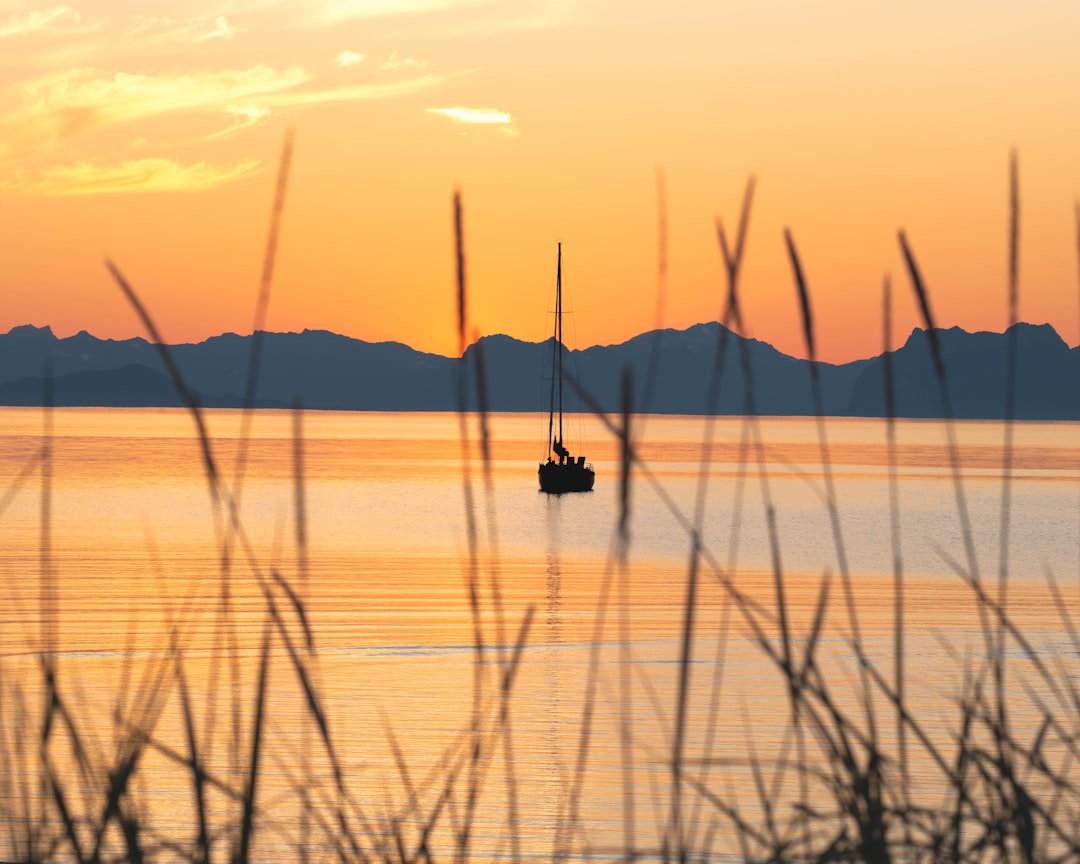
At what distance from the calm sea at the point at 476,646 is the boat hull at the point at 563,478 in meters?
1.58

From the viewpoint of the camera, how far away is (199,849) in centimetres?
313

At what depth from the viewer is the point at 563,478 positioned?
7138 centimetres

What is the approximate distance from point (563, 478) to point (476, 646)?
68.0 metres

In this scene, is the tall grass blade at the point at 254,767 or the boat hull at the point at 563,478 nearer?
the tall grass blade at the point at 254,767

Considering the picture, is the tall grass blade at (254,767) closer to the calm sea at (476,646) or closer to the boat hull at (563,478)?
the calm sea at (476,646)

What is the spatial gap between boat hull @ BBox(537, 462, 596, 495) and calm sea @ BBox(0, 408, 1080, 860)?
158cm

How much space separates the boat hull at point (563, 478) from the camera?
232 ft

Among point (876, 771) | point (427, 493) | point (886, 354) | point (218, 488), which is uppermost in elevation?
point (886, 354)

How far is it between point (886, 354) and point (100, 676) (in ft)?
59.6

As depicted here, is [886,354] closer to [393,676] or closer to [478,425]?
[478,425]

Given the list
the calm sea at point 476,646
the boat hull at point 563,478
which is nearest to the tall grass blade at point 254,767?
the calm sea at point 476,646

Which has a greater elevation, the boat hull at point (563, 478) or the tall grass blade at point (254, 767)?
the tall grass blade at point (254, 767)

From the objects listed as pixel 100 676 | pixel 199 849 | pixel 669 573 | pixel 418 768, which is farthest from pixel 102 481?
pixel 199 849

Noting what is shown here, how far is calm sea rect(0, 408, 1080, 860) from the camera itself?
3.40 metres
